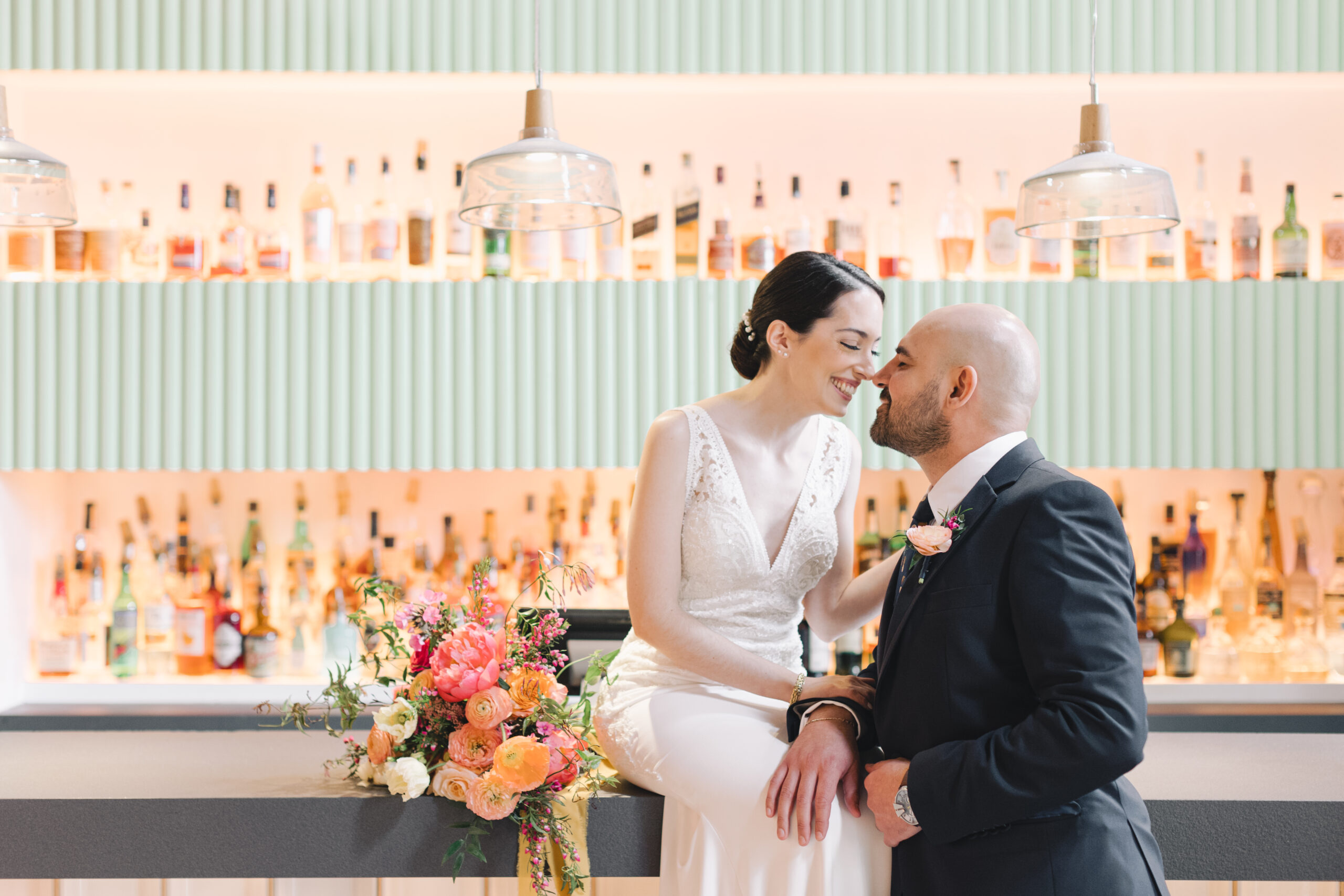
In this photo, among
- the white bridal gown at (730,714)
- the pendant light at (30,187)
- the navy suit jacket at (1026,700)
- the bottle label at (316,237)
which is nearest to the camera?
the navy suit jacket at (1026,700)

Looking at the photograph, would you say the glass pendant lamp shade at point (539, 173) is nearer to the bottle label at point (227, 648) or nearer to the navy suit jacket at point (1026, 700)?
the navy suit jacket at point (1026, 700)

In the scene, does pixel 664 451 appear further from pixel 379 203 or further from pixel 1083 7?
pixel 1083 7

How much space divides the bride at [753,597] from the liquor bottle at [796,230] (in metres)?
0.71

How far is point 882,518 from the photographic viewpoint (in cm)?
254

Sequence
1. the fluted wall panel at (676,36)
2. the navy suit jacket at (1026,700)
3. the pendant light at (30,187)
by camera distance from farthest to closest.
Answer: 1. the fluted wall panel at (676,36)
2. the pendant light at (30,187)
3. the navy suit jacket at (1026,700)

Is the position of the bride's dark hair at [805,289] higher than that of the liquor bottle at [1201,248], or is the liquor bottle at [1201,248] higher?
the liquor bottle at [1201,248]

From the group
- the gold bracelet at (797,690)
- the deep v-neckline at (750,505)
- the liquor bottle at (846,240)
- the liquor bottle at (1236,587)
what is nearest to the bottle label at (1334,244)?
the liquor bottle at (1236,587)

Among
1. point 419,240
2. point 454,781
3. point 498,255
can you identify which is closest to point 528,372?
point 498,255

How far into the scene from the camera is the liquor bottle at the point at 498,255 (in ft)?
7.70

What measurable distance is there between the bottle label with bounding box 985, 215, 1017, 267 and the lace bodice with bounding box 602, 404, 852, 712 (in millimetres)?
1040

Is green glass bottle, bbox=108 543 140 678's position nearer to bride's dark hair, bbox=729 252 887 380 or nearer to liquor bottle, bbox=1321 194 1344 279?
bride's dark hair, bbox=729 252 887 380

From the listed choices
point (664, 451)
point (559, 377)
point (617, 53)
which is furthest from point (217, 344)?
point (664, 451)

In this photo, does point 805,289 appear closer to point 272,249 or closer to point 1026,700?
point 1026,700

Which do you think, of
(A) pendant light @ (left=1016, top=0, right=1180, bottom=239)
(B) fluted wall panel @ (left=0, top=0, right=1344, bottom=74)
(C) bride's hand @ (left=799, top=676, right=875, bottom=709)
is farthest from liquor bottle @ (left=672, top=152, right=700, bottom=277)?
(C) bride's hand @ (left=799, top=676, right=875, bottom=709)
